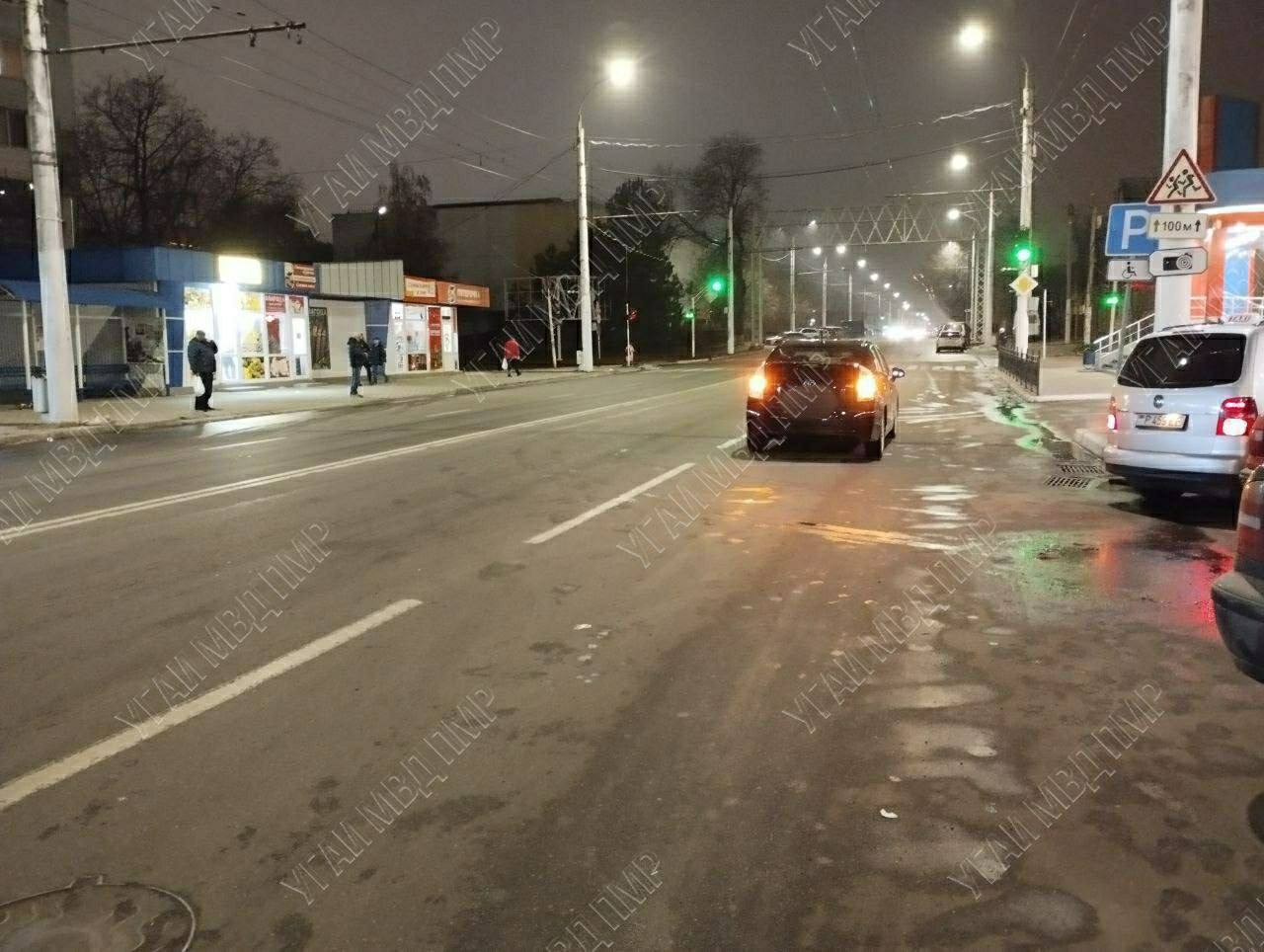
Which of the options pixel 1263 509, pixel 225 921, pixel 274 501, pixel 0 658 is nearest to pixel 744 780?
pixel 225 921

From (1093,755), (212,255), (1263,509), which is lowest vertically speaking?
(1093,755)

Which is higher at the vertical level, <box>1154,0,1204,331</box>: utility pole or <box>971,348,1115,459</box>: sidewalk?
<box>1154,0,1204,331</box>: utility pole

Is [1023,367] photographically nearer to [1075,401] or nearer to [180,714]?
[1075,401]

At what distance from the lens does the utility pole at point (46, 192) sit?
18969mm

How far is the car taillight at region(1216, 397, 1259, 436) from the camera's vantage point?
9.64m

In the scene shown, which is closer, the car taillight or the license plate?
the car taillight

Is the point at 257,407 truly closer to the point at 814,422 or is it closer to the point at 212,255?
the point at 212,255

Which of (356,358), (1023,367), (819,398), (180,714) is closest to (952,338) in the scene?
(1023,367)

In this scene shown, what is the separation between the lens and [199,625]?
641 cm

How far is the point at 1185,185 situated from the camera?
12.8 meters

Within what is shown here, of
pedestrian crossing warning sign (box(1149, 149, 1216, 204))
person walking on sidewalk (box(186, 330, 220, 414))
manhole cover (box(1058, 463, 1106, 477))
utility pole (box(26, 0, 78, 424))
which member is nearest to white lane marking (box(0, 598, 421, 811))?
manhole cover (box(1058, 463, 1106, 477))

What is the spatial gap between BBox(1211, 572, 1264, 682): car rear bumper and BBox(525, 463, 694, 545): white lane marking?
5.30 m

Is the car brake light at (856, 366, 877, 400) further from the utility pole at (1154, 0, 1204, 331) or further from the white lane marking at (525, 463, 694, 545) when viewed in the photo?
the utility pole at (1154, 0, 1204, 331)

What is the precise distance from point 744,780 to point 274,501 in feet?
25.3
